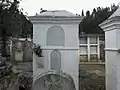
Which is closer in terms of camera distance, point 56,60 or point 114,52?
point 114,52

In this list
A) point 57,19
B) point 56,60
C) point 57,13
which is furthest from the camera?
point 57,13

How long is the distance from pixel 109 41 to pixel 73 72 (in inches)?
56.5

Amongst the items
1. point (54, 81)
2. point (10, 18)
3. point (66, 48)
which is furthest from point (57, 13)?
point (54, 81)

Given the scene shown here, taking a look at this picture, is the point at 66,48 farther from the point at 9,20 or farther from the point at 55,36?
the point at 9,20

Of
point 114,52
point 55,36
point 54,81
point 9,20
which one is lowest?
point 54,81

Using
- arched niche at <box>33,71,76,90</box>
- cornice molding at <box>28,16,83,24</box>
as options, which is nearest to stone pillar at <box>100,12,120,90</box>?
cornice molding at <box>28,16,83,24</box>

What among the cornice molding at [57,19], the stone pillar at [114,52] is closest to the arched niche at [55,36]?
the cornice molding at [57,19]

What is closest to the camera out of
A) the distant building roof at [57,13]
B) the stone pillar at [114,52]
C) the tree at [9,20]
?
the stone pillar at [114,52]

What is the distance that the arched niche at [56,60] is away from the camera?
6.37 meters

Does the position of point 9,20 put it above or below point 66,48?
above

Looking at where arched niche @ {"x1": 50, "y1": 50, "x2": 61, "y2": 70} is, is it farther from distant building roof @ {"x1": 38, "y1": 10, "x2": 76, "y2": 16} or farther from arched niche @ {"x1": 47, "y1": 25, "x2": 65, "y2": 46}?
distant building roof @ {"x1": 38, "y1": 10, "x2": 76, "y2": 16}

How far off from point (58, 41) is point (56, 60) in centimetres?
54

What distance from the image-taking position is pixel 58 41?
6379 mm

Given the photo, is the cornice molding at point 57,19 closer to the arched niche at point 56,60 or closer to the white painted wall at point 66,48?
the white painted wall at point 66,48
